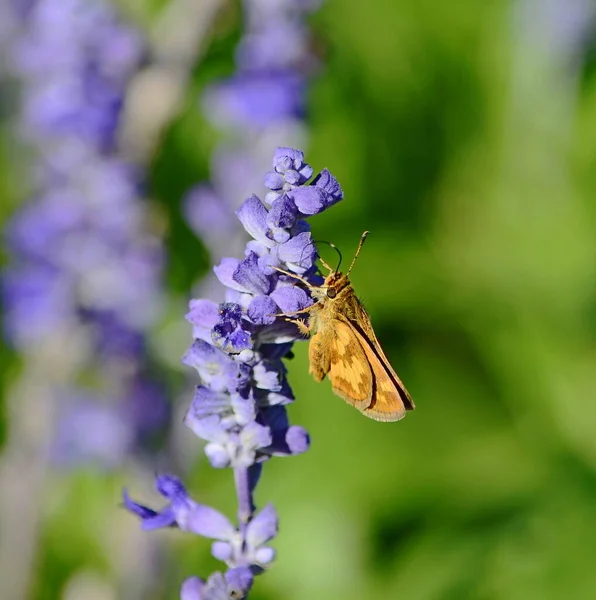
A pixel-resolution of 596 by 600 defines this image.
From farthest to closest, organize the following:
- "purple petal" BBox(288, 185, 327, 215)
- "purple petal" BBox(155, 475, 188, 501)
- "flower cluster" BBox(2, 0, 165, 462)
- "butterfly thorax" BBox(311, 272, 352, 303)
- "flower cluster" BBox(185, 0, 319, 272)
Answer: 1. "flower cluster" BBox(2, 0, 165, 462)
2. "flower cluster" BBox(185, 0, 319, 272)
3. "butterfly thorax" BBox(311, 272, 352, 303)
4. "purple petal" BBox(155, 475, 188, 501)
5. "purple petal" BBox(288, 185, 327, 215)

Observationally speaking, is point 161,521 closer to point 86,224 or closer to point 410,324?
point 86,224

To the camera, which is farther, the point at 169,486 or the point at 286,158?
the point at 169,486

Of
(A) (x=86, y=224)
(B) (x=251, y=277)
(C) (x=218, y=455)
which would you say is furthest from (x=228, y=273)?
(A) (x=86, y=224)

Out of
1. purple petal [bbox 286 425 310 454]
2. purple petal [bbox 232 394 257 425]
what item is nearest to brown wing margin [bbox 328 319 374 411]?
purple petal [bbox 286 425 310 454]

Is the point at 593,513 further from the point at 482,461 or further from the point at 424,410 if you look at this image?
the point at 424,410

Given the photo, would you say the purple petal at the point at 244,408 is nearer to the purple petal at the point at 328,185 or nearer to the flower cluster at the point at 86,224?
the purple petal at the point at 328,185

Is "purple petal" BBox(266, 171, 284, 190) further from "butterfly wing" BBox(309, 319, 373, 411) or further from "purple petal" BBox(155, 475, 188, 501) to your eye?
"purple petal" BBox(155, 475, 188, 501)

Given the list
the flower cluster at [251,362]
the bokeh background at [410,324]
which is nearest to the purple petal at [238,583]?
the flower cluster at [251,362]

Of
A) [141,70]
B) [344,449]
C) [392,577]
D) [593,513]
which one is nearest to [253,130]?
[141,70]
